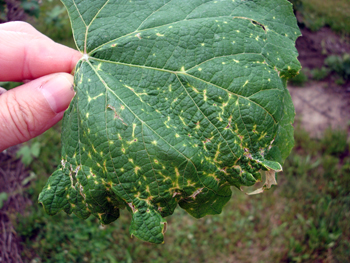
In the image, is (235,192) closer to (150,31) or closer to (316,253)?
A: (316,253)

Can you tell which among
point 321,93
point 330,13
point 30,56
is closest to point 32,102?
point 30,56

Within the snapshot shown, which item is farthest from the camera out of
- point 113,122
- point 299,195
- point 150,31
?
point 299,195

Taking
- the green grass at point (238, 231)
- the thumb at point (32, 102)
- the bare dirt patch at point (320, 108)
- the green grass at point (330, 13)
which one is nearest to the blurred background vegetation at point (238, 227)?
→ the green grass at point (238, 231)

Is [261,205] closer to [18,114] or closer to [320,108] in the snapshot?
[320,108]

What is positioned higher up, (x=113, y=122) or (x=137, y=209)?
(x=113, y=122)

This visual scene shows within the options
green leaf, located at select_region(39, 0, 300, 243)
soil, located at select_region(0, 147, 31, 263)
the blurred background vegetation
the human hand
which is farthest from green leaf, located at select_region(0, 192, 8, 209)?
green leaf, located at select_region(39, 0, 300, 243)

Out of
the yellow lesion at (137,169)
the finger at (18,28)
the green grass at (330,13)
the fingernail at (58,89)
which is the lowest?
the green grass at (330,13)

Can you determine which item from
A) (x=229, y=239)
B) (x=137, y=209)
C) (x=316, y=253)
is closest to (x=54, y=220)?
(x=229, y=239)

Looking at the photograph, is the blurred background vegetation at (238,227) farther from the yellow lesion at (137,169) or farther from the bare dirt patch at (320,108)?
the yellow lesion at (137,169)
